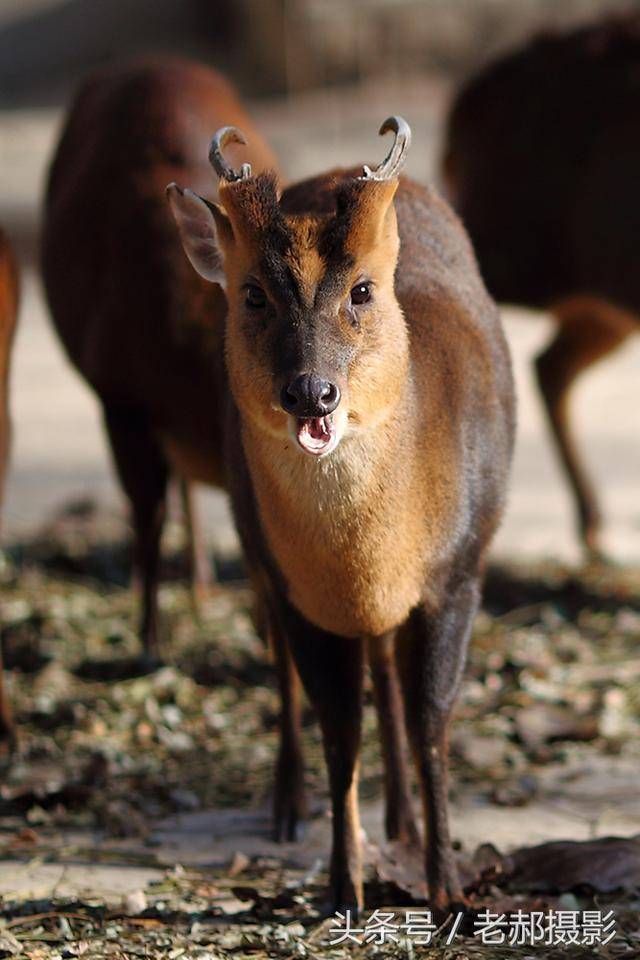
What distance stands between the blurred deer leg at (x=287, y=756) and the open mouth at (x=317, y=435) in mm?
1268

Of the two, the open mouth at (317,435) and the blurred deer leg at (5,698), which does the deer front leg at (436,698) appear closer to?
the open mouth at (317,435)

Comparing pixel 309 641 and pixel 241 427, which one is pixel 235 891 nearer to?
pixel 309 641

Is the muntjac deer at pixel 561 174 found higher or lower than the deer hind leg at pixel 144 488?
higher

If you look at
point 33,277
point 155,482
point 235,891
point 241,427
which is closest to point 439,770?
point 235,891

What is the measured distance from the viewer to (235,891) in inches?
169

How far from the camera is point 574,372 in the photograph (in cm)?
771

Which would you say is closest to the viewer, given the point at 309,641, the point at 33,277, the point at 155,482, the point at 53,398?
the point at 309,641

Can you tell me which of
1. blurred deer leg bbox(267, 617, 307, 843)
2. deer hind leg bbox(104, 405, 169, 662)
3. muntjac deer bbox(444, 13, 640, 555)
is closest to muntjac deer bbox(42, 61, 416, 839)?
deer hind leg bbox(104, 405, 169, 662)

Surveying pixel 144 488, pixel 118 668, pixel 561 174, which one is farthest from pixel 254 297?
pixel 561 174

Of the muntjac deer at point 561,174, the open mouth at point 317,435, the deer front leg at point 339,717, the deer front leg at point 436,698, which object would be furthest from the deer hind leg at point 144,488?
the open mouth at point 317,435

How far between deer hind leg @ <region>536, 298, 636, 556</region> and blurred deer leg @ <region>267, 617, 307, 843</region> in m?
2.82

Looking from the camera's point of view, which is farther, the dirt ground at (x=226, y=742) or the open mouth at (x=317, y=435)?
the dirt ground at (x=226, y=742)

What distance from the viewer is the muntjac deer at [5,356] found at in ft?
17.3

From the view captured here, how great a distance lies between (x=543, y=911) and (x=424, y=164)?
31.4 ft
